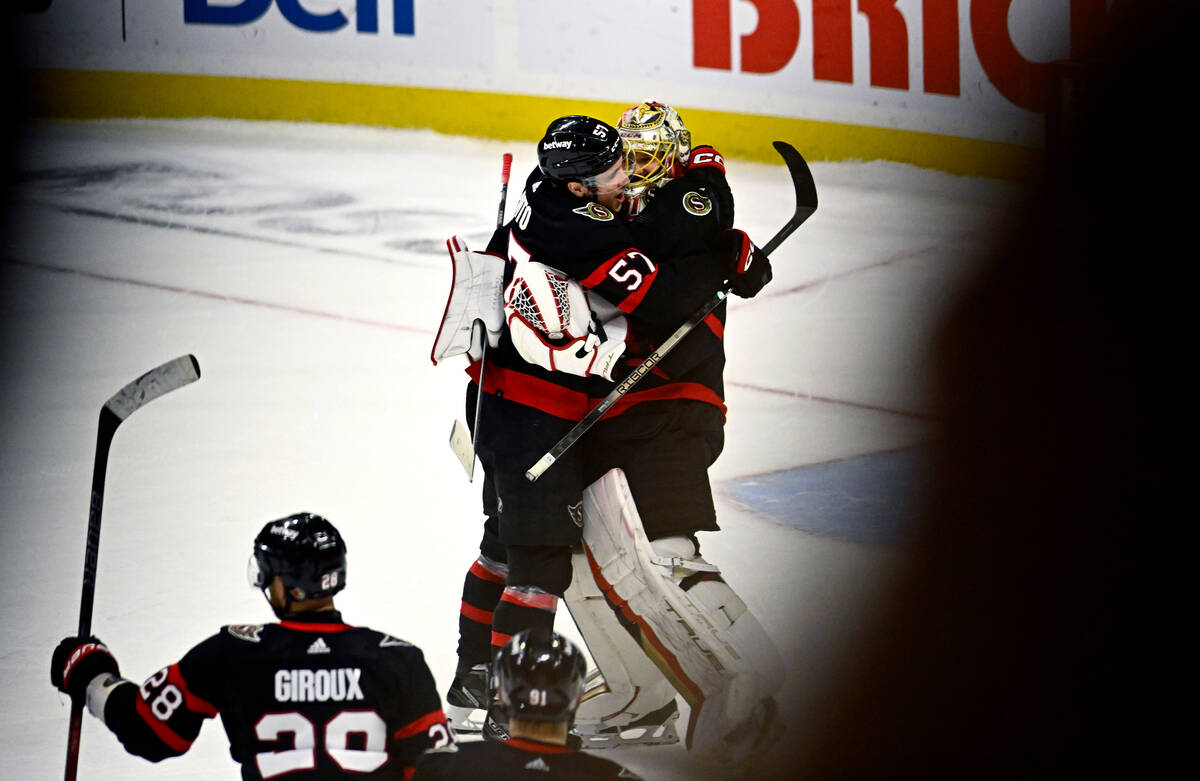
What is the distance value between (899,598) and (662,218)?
0.95 metres

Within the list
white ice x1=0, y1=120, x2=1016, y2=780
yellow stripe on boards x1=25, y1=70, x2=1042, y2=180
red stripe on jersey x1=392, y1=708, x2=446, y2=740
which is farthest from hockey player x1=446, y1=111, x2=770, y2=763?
yellow stripe on boards x1=25, y1=70, x2=1042, y2=180

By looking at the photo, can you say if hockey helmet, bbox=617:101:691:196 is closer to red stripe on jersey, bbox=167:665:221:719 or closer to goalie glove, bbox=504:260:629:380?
goalie glove, bbox=504:260:629:380

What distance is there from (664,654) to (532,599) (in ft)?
0.70

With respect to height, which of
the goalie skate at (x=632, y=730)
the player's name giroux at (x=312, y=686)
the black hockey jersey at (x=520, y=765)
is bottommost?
the goalie skate at (x=632, y=730)

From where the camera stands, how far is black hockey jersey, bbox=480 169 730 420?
2.33 m

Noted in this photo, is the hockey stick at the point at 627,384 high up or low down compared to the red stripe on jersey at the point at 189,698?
up

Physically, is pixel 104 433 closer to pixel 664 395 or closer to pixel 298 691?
pixel 298 691

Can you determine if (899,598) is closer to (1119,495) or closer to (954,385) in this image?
(1119,495)

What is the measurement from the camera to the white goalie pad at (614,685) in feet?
8.08

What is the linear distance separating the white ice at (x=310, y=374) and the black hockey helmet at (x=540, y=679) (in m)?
0.82

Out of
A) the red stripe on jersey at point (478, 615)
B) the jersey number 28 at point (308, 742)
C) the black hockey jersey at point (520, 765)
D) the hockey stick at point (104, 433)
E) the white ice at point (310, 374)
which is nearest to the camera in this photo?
the black hockey jersey at point (520, 765)

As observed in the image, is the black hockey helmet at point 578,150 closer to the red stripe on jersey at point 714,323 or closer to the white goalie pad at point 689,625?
the red stripe on jersey at point 714,323

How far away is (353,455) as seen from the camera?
3.47 metres

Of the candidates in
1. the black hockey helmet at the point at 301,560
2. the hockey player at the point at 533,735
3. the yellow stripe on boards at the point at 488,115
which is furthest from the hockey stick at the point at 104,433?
the yellow stripe on boards at the point at 488,115
